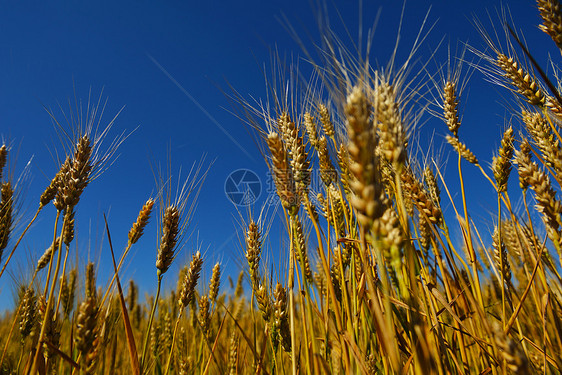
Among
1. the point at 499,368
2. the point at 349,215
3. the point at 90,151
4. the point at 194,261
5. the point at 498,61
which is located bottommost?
the point at 499,368

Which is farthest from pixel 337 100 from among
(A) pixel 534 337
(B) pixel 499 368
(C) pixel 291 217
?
(A) pixel 534 337

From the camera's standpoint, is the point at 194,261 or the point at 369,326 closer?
the point at 369,326

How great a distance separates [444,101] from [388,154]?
61.1 inches

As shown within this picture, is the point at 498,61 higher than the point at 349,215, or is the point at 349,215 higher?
the point at 498,61

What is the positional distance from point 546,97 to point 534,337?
1606mm

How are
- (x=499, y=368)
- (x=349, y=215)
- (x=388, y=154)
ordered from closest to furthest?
(x=388, y=154), (x=499, y=368), (x=349, y=215)

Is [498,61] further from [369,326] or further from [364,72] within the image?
[369,326]

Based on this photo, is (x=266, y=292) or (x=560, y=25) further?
(x=266, y=292)

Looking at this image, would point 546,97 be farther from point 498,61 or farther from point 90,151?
point 90,151

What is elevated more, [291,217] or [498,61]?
[498,61]

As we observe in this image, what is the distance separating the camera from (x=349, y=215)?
179 centimetres

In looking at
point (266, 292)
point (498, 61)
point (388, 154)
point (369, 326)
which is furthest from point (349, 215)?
point (498, 61)

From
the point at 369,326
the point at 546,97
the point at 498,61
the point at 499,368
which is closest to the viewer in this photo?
the point at 499,368

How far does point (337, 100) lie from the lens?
127cm
